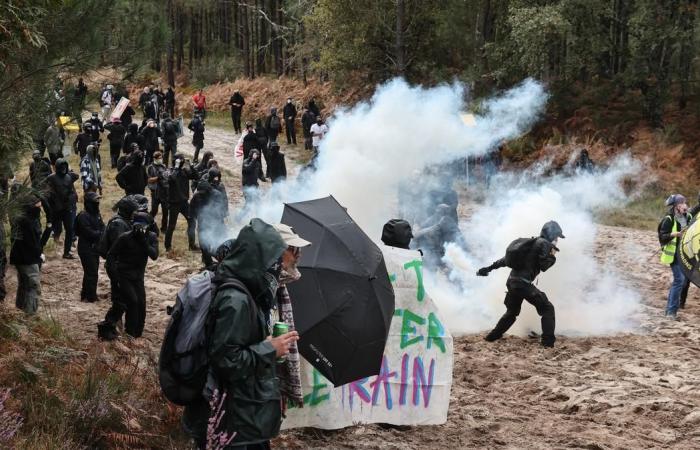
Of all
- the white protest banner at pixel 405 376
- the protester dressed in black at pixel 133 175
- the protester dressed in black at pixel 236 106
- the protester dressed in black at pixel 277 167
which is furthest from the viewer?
the protester dressed in black at pixel 236 106

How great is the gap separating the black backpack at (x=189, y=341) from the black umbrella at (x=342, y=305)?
1.54m

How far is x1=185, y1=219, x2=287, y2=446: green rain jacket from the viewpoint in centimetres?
406

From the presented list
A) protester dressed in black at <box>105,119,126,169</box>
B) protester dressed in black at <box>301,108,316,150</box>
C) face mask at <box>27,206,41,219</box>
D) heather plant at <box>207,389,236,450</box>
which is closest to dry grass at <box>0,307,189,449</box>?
heather plant at <box>207,389,236,450</box>

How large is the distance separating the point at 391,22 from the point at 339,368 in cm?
2560

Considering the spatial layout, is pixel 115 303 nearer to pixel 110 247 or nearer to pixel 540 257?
pixel 110 247

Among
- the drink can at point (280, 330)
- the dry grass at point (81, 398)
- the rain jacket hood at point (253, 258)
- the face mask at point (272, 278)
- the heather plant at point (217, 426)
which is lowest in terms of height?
the dry grass at point (81, 398)

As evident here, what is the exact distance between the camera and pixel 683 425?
7574mm

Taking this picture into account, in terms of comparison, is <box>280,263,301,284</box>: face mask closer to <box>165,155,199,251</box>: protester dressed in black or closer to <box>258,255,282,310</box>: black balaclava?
<box>258,255,282,310</box>: black balaclava

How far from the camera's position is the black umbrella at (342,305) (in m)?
5.74

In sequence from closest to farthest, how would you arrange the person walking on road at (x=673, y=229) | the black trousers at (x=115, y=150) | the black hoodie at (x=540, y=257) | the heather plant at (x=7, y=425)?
the heather plant at (x=7, y=425)
the black hoodie at (x=540, y=257)
the person walking on road at (x=673, y=229)
the black trousers at (x=115, y=150)

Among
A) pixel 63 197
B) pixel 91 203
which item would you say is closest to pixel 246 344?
pixel 91 203

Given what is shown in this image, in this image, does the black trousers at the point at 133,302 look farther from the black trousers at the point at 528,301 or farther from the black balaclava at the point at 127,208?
the black trousers at the point at 528,301

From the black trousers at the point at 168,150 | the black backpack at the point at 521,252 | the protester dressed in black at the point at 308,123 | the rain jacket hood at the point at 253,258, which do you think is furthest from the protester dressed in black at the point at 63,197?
the protester dressed in black at the point at 308,123

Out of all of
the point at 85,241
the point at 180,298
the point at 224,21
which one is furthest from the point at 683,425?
the point at 224,21
